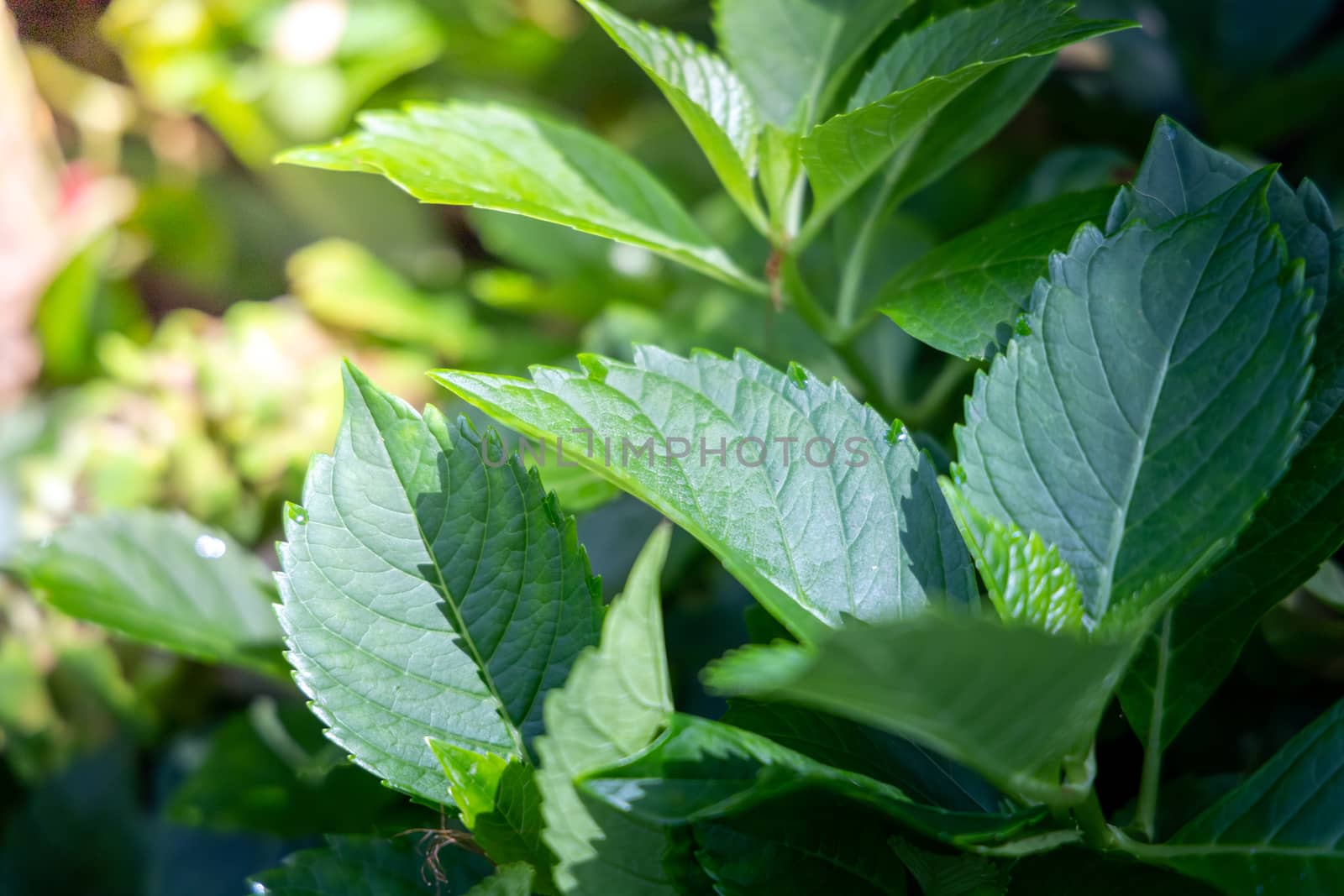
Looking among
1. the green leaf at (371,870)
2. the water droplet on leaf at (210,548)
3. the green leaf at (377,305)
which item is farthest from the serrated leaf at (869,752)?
the green leaf at (377,305)

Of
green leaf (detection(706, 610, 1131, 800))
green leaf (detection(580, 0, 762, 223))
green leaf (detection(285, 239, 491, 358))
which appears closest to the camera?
green leaf (detection(706, 610, 1131, 800))

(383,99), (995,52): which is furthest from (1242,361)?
(383,99)

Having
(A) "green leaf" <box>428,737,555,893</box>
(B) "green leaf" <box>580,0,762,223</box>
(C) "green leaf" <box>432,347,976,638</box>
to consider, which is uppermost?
(B) "green leaf" <box>580,0,762,223</box>

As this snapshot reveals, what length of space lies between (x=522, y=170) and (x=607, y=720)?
0.88 ft

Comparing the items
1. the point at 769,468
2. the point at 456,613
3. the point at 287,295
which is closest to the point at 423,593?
the point at 456,613

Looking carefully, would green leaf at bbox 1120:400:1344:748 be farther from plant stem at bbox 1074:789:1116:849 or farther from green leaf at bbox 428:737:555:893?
green leaf at bbox 428:737:555:893

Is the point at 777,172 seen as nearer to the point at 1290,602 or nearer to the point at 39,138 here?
the point at 1290,602

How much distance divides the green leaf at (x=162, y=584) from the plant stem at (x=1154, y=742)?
406 millimetres

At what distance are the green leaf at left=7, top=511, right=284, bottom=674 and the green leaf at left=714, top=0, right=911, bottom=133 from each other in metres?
0.37

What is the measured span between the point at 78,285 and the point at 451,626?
0.86 meters

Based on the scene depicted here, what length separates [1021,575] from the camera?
1.01 feet

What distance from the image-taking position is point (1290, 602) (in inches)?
18.8

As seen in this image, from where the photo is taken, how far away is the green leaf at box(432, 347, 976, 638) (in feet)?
1.09

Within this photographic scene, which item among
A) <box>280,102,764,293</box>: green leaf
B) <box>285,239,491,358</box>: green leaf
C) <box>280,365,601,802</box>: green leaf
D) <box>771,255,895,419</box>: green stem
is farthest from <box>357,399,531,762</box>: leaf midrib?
<box>285,239,491,358</box>: green leaf
